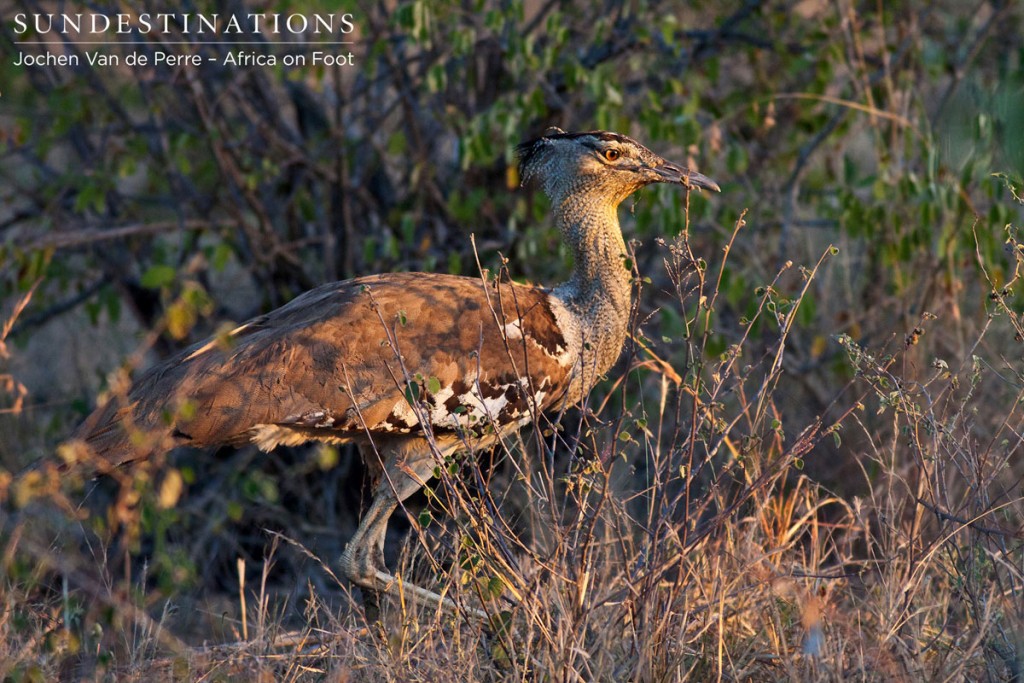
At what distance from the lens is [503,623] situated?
3025 mm

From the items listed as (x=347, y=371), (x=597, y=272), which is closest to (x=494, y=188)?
(x=597, y=272)

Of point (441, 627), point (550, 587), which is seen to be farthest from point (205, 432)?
point (550, 587)

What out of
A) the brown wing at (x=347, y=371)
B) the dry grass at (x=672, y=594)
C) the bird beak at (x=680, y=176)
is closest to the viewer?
the dry grass at (x=672, y=594)

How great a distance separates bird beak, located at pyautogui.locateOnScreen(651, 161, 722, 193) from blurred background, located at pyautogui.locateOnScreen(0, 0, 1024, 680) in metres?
0.57

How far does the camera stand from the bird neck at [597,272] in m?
4.09

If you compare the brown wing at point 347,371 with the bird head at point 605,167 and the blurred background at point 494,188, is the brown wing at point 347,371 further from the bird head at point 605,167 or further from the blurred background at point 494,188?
the blurred background at point 494,188

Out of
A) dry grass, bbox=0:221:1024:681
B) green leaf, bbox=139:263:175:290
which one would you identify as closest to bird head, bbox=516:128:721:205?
dry grass, bbox=0:221:1024:681

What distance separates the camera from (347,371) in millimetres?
3637

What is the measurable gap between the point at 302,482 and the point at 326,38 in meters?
2.03

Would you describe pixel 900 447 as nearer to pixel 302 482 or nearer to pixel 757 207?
pixel 757 207

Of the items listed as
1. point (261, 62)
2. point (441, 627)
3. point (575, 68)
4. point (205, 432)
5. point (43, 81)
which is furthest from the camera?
point (43, 81)

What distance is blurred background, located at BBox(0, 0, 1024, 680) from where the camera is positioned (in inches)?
199

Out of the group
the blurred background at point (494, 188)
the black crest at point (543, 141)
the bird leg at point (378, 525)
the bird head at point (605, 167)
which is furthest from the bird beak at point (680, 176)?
the bird leg at point (378, 525)

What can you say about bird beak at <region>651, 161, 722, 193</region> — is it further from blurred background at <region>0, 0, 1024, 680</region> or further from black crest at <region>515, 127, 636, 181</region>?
blurred background at <region>0, 0, 1024, 680</region>
